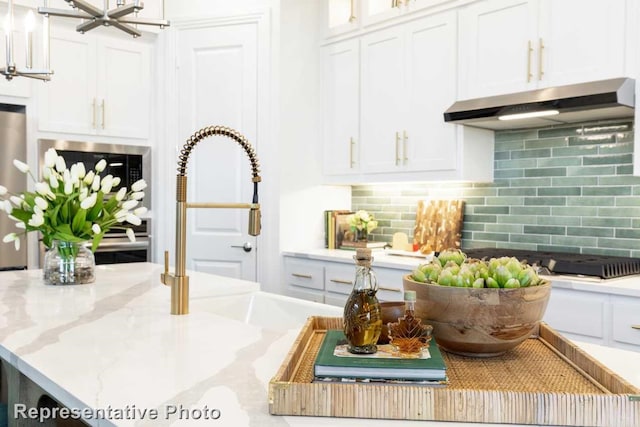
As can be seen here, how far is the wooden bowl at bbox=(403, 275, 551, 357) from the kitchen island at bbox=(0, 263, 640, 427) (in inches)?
9.1

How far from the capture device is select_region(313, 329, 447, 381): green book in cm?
95

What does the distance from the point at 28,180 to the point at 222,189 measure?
1.26 metres

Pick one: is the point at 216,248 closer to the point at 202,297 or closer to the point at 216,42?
the point at 216,42

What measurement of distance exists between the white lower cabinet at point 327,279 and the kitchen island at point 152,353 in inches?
50.0

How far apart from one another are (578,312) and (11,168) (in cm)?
329

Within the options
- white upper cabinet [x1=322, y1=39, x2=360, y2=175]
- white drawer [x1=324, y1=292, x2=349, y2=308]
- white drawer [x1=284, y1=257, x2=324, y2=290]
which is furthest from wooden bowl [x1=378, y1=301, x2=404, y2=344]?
white upper cabinet [x1=322, y1=39, x2=360, y2=175]

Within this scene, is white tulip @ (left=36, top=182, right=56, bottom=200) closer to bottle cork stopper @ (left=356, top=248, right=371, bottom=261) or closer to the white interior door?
bottle cork stopper @ (left=356, top=248, right=371, bottom=261)

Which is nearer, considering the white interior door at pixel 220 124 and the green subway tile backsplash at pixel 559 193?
the green subway tile backsplash at pixel 559 193

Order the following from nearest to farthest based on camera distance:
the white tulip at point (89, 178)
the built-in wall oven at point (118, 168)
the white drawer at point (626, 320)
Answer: the white tulip at point (89, 178), the white drawer at point (626, 320), the built-in wall oven at point (118, 168)

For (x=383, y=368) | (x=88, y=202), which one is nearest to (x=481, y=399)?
(x=383, y=368)

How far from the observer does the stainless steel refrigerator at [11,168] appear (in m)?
3.54

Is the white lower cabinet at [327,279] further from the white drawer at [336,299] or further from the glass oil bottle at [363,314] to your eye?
the glass oil bottle at [363,314]

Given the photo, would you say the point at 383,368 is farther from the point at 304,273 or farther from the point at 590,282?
the point at 304,273

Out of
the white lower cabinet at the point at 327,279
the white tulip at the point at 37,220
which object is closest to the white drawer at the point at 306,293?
the white lower cabinet at the point at 327,279
